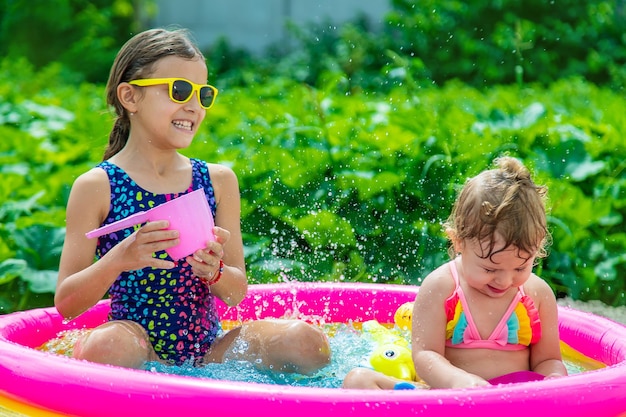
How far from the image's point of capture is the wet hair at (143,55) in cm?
286

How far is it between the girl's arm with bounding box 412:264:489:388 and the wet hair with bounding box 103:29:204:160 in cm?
96

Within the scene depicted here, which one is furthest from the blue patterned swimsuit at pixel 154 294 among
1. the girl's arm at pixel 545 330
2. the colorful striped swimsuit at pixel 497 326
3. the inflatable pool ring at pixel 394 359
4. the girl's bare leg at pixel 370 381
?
the girl's arm at pixel 545 330

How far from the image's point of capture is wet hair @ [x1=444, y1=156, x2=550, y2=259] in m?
2.46

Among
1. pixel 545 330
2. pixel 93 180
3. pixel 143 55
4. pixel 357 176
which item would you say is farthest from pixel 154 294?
pixel 357 176

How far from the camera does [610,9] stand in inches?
434

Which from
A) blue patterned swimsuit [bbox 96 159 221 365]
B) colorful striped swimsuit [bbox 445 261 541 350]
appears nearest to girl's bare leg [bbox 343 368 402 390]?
colorful striped swimsuit [bbox 445 261 541 350]

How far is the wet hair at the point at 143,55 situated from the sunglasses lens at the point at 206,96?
0.13 m

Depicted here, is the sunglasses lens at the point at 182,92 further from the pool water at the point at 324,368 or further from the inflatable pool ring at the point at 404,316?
the inflatable pool ring at the point at 404,316

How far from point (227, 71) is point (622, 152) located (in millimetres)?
7646

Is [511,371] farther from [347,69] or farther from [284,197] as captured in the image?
[347,69]

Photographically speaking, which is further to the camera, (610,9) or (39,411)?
(610,9)

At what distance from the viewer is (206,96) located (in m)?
2.82

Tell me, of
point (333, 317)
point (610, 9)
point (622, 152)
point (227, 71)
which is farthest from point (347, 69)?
point (333, 317)

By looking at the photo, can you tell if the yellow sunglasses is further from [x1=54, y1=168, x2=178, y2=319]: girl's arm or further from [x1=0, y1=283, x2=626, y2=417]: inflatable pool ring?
[x1=0, y1=283, x2=626, y2=417]: inflatable pool ring
